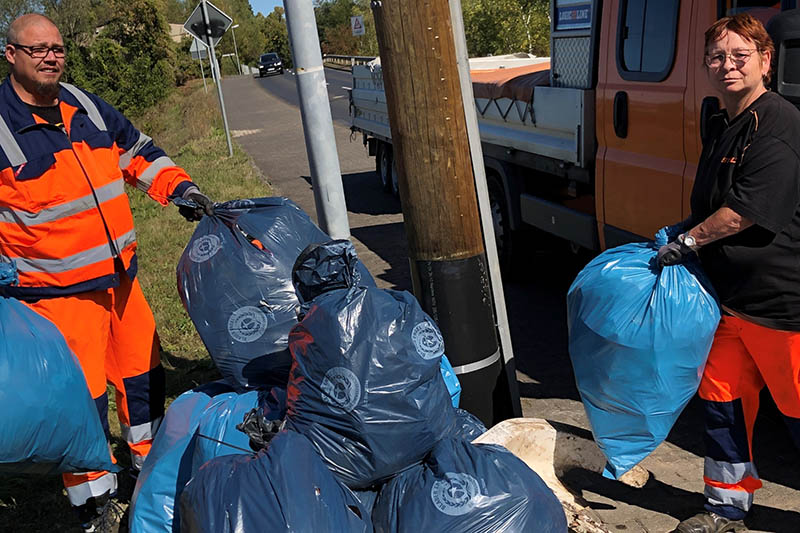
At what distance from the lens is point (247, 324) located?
333 cm

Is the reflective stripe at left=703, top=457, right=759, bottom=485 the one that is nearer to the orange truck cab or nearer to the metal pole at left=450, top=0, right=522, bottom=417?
the metal pole at left=450, top=0, right=522, bottom=417

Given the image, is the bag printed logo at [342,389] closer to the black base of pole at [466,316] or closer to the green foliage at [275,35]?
the black base of pole at [466,316]

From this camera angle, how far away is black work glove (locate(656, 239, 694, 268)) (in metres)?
2.90

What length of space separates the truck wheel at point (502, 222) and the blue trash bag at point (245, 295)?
3057mm

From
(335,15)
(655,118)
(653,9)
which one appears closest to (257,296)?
(655,118)

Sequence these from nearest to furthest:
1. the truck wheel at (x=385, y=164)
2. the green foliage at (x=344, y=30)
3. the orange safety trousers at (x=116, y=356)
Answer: the orange safety trousers at (x=116, y=356) < the truck wheel at (x=385, y=164) < the green foliage at (x=344, y=30)

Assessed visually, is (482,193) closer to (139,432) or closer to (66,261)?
(66,261)

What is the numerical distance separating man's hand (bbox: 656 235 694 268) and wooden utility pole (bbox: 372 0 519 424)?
2.63ft

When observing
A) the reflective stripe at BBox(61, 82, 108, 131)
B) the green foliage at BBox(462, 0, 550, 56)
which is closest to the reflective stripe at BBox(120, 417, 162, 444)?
the reflective stripe at BBox(61, 82, 108, 131)

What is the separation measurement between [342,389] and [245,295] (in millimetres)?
885

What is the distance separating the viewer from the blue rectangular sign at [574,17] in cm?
505

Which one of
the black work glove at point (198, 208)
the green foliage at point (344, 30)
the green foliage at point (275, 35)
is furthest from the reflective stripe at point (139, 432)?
the green foliage at point (275, 35)

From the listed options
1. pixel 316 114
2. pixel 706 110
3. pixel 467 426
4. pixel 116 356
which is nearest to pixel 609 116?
pixel 706 110

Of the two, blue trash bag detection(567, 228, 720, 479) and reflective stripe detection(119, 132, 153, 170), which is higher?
reflective stripe detection(119, 132, 153, 170)
